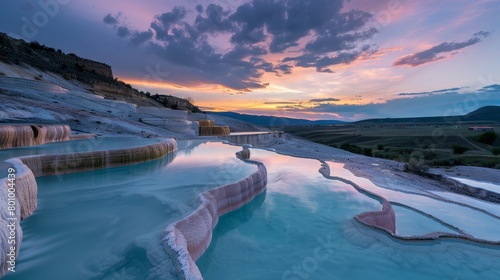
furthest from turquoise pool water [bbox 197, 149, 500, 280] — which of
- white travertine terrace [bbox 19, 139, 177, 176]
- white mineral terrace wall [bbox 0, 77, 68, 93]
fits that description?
white mineral terrace wall [bbox 0, 77, 68, 93]

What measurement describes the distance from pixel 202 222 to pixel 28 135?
7117mm

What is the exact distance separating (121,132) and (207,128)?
24.8 feet

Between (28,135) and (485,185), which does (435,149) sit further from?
(28,135)

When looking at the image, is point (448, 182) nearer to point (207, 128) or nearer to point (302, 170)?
point (302, 170)

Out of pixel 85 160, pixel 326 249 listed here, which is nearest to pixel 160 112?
pixel 85 160

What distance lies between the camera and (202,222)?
3836 millimetres

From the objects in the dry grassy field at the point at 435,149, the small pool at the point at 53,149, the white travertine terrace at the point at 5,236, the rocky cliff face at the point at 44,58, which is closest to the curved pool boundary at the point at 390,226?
the white travertine terrace at the point at 5,236

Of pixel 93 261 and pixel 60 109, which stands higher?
pixel 60 109

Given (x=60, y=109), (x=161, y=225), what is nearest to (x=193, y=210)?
(x=161, y=225)

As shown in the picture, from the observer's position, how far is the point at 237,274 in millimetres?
3344

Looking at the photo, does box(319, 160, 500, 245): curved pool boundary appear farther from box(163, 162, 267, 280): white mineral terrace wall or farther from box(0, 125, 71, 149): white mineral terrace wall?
box(0, 125, 71, 149): white mineral terrace wall

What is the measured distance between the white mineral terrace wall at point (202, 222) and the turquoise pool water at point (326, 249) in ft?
0.51

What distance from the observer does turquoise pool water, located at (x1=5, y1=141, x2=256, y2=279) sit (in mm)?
2727

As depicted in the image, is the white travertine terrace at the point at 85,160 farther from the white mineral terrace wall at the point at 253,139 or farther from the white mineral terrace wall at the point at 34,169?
the white mineral terrace wall at the point at 253,139
